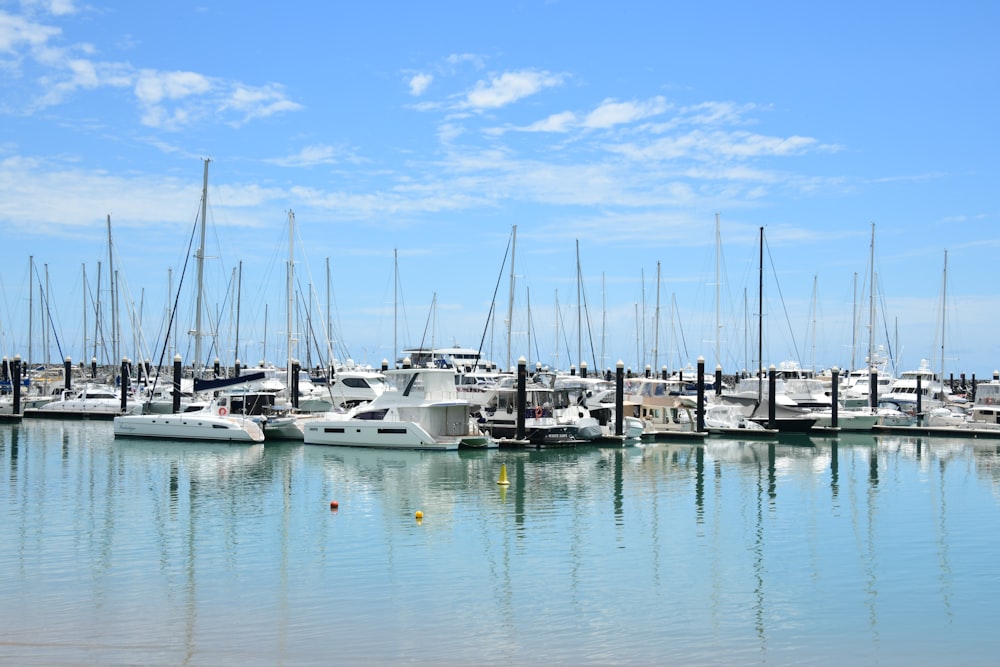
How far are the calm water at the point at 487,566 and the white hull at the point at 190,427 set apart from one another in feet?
28.8

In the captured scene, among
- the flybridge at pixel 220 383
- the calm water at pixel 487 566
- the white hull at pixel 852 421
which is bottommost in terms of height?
the calm water at pixel 487 566

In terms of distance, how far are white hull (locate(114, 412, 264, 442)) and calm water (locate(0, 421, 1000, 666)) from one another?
28.8 feet

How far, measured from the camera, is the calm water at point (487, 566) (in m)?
14.6

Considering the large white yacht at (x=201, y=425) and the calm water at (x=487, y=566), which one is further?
the large white yacht at (x=201, y=425)

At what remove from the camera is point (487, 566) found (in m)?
20.0

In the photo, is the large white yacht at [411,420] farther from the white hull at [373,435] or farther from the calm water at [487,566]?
the calm water at [487,566]

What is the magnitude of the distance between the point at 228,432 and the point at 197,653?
3404 cm

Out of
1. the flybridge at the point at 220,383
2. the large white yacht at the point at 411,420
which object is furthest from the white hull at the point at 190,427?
the large white yacht at the point at 411,420

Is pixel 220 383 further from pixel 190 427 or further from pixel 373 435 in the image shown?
pixel 373 435

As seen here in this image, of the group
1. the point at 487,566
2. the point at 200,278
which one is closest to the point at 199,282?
the point at 200,278

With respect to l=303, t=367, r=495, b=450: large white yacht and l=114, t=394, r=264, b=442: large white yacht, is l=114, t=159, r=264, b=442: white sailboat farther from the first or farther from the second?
l=303, t=367, r=495, b=450: large white yacht

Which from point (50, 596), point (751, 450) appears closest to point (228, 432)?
point (751, 450)

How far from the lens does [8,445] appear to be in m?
45.0

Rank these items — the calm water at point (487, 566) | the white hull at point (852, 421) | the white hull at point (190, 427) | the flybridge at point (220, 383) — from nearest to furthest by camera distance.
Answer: the calm water at point (487, 566) < the white hull at point (190, 427) < the flybridge at point (220, 383) < the white hull at point (852, 421)
